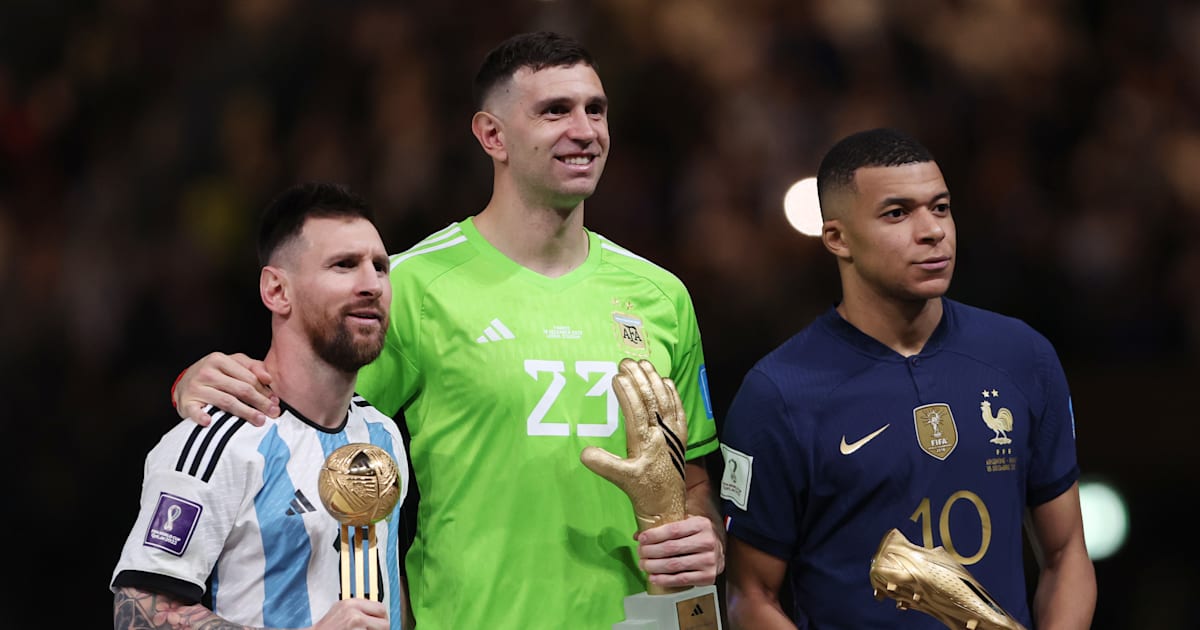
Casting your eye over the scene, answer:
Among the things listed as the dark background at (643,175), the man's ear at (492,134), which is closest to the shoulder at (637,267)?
the man's ear at (492,134)

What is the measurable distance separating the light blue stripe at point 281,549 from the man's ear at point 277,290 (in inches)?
11.1

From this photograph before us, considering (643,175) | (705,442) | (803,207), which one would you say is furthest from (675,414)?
(643,175)

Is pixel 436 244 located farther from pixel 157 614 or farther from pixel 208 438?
pixel 157 614

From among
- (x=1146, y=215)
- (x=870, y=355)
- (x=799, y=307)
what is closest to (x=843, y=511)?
(x=870, y=355)

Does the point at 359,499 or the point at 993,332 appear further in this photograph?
the point at 993,332

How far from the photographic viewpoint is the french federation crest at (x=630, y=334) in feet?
11.9

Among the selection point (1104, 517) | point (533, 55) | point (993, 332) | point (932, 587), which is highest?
point (533, 55)

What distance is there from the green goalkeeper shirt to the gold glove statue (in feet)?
0.76

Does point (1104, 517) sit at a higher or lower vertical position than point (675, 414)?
lower

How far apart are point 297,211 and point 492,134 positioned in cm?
76

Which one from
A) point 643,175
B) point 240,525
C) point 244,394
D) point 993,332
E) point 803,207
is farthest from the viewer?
point 643,175

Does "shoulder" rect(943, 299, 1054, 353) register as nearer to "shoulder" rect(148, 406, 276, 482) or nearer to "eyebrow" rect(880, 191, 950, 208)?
"eyebrow" rect(880, 191, 950, 208)

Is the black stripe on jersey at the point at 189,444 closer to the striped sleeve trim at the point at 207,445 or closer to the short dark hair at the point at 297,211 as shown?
the striped sleeve trim at the point at 207,445

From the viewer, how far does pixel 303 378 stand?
3086 millimetres
